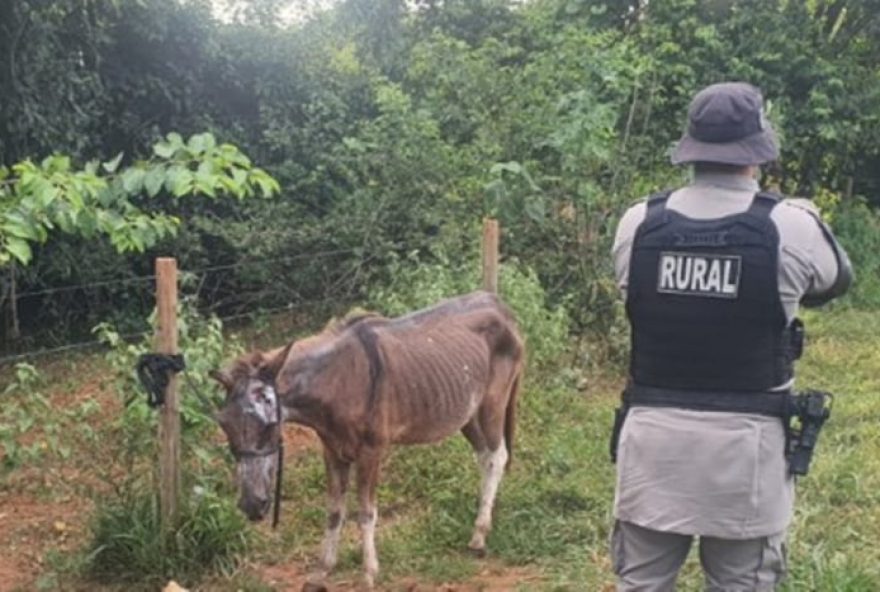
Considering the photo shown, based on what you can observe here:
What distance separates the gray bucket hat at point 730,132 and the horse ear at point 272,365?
1881mm

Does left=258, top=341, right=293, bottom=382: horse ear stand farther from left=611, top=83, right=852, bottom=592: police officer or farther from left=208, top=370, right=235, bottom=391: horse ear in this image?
left=611, top=83, right=852, bottom=592: police officer

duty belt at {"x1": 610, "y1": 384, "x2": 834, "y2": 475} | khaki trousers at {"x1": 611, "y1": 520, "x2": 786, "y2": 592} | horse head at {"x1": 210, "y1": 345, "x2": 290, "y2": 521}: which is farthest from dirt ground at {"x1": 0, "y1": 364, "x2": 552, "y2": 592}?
duty belt at {"x1": 610, "y1": 384, "x2": 834, "y2": 475}

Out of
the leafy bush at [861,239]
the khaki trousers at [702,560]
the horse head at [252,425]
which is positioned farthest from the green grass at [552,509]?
the leafy bush at [861,239]

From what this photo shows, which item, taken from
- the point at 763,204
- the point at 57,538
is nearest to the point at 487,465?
the point at 57,538

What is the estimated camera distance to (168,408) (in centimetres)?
472

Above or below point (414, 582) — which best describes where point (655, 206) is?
above

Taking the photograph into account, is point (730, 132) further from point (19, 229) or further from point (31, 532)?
point (31, 532)

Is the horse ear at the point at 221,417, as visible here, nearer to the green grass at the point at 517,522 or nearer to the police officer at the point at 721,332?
the green grass at the point at 517,522

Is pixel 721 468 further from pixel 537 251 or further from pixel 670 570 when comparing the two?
pixel 537 251

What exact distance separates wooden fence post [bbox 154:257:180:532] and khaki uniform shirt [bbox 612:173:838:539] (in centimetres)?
232

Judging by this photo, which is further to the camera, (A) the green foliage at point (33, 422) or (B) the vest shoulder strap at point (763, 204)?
(A) the green foliage at point (33, 422)

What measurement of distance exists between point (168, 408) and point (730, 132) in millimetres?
2761

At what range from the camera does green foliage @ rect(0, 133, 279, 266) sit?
10.4ft

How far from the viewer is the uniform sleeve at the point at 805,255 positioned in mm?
2924
